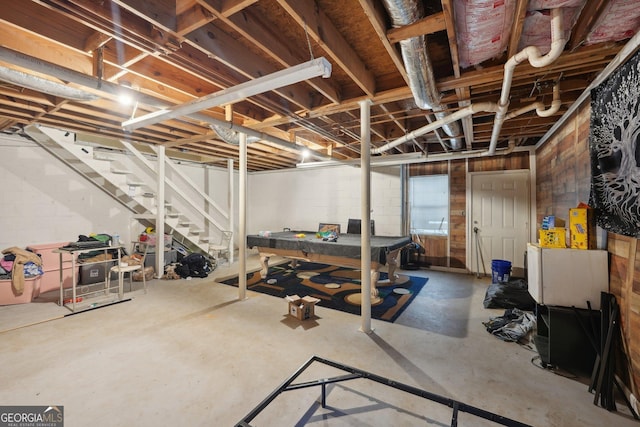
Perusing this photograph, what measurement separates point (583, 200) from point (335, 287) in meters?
3.33

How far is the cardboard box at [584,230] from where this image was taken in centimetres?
228

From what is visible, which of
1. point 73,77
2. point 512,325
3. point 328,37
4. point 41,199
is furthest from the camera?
point 41,199

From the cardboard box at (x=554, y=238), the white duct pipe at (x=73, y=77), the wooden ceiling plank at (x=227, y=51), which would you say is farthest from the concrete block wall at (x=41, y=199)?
the cardboard box at (x=554, y=238)

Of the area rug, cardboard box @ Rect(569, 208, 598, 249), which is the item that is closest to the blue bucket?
the area rug

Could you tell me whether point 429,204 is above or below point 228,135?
below

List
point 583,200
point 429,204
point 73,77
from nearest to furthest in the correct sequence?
1. point 73,77
2. point 583,200
3. point 429,204

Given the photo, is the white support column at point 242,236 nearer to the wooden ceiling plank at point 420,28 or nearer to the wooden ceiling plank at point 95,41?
the wooden ceiling plank at point 95,41

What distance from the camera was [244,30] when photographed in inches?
73.2

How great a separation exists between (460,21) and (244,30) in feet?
4.66

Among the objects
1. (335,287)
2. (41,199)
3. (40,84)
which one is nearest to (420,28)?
(40,84)

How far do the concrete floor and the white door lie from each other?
2317 millimetres

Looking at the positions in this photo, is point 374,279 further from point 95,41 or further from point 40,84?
point 40,84

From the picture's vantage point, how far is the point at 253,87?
7.16ft

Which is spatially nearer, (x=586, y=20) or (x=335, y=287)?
(x=586, y=20)
